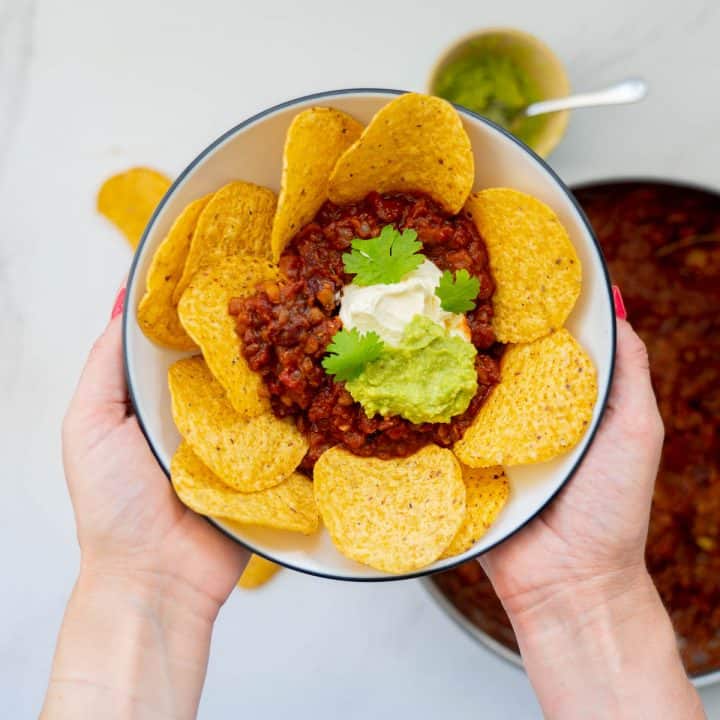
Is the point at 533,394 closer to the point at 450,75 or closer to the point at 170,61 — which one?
the point at 450,75

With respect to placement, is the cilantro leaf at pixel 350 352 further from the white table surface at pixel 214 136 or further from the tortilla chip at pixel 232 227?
the white table surface at pixel 214 136

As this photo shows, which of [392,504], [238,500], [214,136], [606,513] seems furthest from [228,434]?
[214,136]

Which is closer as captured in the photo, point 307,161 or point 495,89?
point 307,161

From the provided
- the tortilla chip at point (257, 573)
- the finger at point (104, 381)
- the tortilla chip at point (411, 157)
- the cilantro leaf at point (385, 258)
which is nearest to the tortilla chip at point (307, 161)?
the tortilla chip at point (411, 157)

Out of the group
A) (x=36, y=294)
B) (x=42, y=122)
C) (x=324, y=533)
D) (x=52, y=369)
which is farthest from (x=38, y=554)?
(x=42, y=122)

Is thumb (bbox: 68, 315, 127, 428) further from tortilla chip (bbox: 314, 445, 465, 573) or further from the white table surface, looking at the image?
the white table surface

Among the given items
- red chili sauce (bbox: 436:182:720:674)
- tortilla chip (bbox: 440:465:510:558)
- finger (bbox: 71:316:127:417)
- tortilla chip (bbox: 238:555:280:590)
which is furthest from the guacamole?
tortilla chip (bbox: 238:555:280:590)

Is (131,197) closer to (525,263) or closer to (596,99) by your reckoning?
(525,263)
